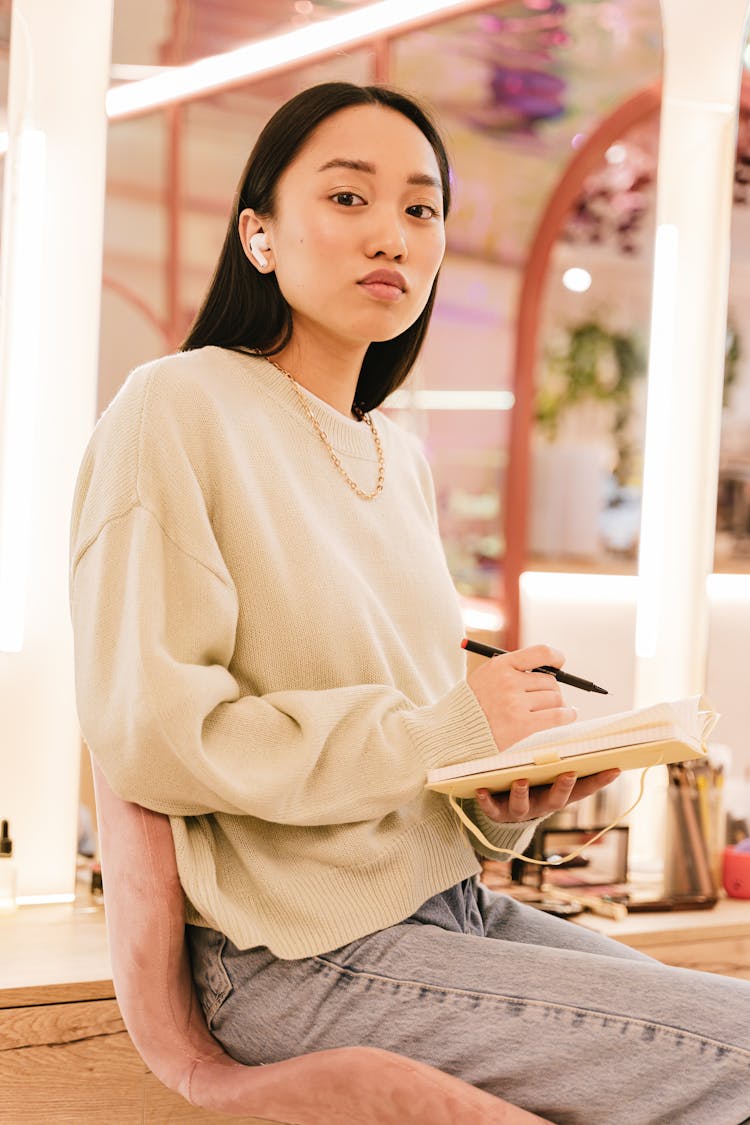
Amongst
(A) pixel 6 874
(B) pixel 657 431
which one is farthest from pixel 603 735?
(B) pixel 657 431

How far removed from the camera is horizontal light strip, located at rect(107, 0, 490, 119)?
2.16 meters

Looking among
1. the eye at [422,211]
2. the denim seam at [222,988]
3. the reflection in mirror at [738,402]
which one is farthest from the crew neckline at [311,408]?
the reflection in mirror at [738,402]

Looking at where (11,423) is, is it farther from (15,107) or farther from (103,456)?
(103,456)

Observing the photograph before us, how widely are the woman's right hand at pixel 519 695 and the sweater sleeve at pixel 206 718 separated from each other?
15 mm

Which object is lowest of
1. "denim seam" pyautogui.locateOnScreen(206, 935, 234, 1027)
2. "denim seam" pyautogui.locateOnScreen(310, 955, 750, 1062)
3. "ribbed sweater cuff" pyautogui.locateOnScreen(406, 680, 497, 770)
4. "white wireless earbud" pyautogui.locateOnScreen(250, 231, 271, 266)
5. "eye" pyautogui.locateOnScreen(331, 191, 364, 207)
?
"denim seam" pyautogui.locateOnScreen(206, 935, 234, 1027)

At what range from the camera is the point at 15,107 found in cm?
184

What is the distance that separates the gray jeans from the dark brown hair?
2.17 feet

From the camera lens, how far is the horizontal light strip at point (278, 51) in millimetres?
2164

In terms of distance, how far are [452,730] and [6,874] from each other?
3.01 feet

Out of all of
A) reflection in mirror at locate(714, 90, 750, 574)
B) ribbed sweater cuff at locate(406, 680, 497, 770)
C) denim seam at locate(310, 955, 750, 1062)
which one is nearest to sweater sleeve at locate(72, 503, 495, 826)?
ribbed sweater cuff at locate(406, 680, 497, 770)

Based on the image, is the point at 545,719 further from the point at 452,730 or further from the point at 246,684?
the point at 246,684

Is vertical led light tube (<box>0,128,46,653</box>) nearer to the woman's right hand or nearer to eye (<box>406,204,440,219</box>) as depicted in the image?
eye (<box>406,204,440,219</box>)

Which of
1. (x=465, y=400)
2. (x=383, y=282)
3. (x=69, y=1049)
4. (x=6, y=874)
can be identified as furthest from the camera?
(x=465, y=400)

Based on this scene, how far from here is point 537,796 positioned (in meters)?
1.34
